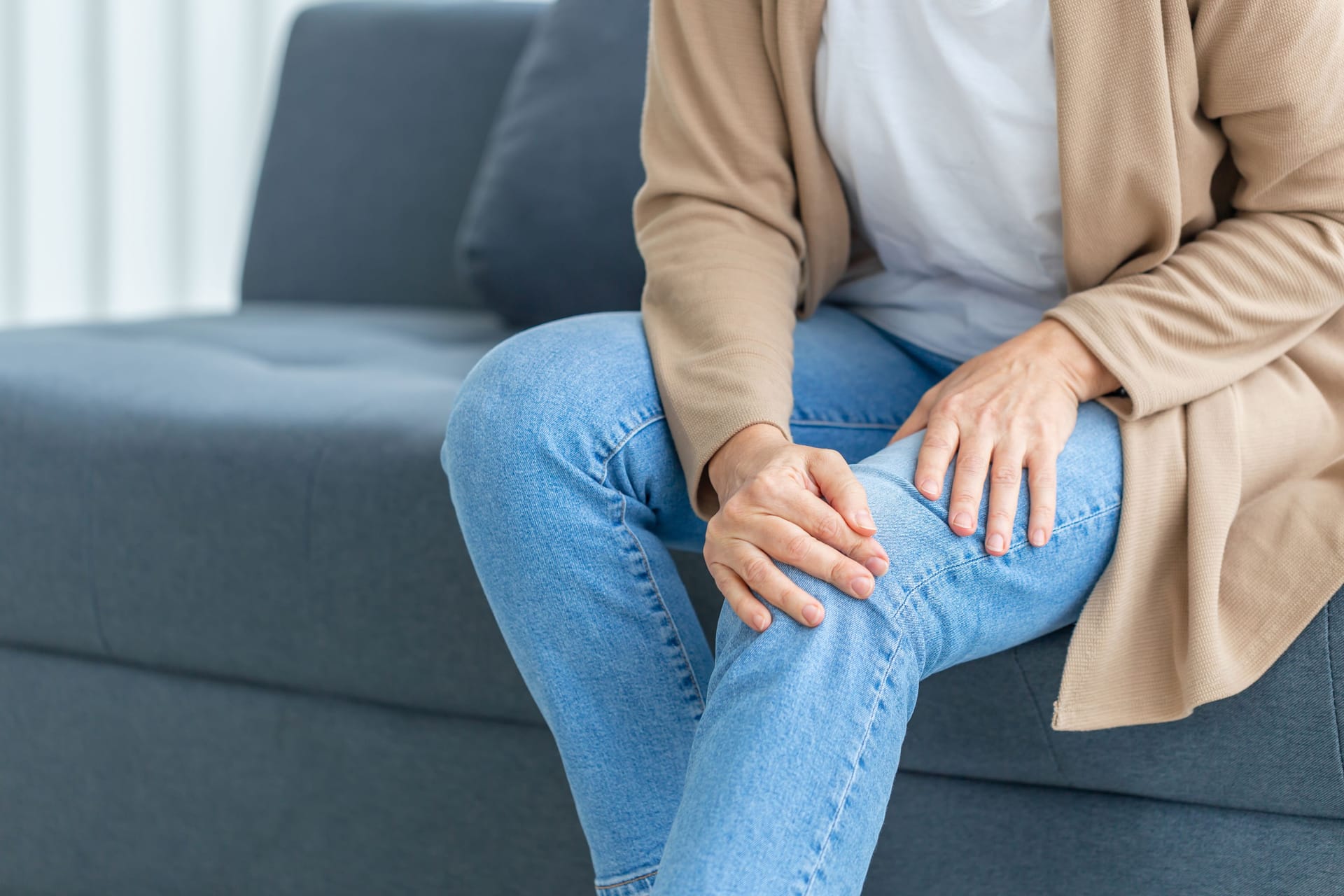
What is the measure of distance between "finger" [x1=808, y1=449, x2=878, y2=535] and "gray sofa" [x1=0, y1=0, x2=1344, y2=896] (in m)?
0.21

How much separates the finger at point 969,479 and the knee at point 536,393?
0.66 ft

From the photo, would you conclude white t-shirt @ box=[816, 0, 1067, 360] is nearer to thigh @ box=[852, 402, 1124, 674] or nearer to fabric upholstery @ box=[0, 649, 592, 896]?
thigh @ box=[852, 402, 1124, 674]

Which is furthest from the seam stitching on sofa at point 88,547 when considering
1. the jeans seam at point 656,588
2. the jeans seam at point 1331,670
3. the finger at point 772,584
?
the jeans seam at point 1331,670

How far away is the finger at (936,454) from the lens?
62 centimetres

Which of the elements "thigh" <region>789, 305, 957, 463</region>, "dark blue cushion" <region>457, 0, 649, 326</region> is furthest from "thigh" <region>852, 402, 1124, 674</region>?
"dark blue cushion" <region>457, 0, 649, 326</region>

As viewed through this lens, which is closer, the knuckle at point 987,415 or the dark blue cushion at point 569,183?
the knuckle at point 987,415

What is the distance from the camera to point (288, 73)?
1.73 metres

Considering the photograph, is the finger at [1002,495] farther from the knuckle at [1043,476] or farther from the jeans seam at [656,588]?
the jeans seam at [656,588]

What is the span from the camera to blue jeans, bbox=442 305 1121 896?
52cm

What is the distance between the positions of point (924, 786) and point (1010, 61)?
0.50m

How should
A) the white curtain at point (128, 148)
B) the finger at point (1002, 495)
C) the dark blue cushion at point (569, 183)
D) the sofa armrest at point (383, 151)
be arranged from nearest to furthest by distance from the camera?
1. the finger at point (1002, 495)
2. the dark blue cushion at point (569, 183)
3. the sofa armrest at point (383, 151)
4. the white curtain at point (128, 148)

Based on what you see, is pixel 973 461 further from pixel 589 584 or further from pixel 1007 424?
pixel 589 584

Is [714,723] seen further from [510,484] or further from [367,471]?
[367,471]

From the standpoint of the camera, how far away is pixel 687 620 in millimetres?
Result: 697
